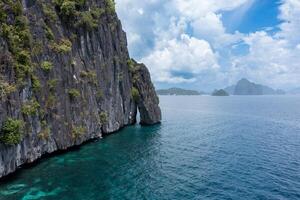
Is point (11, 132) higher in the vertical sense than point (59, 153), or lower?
higher

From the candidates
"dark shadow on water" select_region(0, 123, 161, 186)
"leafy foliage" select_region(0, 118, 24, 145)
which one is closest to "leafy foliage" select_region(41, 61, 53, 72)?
"leafy foliage" select_region(0, 118, 24, 145)

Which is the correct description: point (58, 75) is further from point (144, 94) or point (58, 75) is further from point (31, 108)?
point (144, 94)

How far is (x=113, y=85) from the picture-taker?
75812 millimetres

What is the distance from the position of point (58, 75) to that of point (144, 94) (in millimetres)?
41126

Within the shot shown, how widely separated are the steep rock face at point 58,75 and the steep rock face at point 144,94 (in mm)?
5173

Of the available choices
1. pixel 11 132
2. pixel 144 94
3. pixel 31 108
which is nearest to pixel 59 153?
pixel 31 108

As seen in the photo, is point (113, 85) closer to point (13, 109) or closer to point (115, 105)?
point (115, 105)

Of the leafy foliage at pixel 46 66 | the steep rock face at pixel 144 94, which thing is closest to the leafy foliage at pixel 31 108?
the leafy foliage at pixel 46 66

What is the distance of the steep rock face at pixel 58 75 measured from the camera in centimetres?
3731

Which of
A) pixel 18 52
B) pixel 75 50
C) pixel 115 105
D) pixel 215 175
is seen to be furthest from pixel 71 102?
pixel 215 175

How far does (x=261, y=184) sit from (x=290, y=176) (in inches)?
239

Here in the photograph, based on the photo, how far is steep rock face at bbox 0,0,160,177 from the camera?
3731 centimetres

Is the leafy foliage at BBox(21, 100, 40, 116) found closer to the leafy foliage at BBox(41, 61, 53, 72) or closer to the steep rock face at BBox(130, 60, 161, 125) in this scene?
the leafy foliage at BBox(41, 61, 53, 72)

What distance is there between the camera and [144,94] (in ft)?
291
